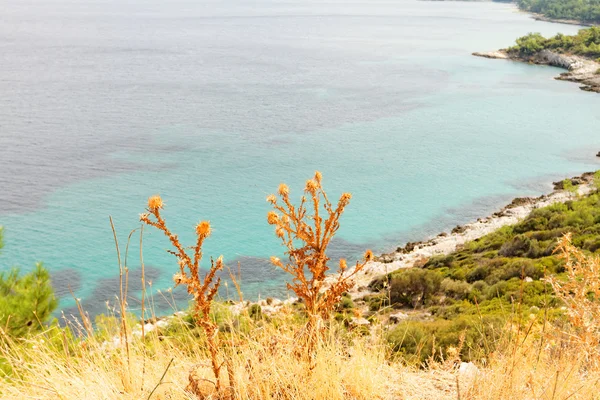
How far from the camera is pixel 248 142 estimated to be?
38906mm

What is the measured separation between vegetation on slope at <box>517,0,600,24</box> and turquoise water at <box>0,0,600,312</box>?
172 feet

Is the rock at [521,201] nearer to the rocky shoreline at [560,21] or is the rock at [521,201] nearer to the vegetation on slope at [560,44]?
the vegetation on slope at [560,44]

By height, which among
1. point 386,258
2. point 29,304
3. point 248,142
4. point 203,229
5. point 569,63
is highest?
point 569,63

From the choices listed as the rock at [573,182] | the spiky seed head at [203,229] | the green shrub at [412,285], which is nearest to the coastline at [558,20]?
the rock at [573,182]

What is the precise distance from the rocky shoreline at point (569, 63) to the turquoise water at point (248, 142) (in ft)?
9.73

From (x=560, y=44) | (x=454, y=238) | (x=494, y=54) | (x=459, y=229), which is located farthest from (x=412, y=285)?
(x=560, y=44)

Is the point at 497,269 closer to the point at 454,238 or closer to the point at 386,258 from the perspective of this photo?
the point at 386,258

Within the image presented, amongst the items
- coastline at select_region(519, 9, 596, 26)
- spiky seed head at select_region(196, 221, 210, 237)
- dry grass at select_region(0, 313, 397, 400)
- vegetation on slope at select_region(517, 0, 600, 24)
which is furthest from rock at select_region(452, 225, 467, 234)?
coastline at select_region(519, 9, 596, 26)

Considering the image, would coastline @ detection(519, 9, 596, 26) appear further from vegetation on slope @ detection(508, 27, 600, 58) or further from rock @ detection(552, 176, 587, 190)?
rock @ detection(552, 176, 587, 190)

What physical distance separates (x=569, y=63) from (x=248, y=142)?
5528 cm

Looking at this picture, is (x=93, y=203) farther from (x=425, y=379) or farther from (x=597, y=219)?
(x=425, y=379)

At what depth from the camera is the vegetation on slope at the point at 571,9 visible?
114 m

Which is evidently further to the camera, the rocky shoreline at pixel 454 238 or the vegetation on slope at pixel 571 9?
the vegetation on slope at pixel 571 9

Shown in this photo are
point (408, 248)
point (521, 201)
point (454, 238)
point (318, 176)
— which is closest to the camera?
point (318, 176)
